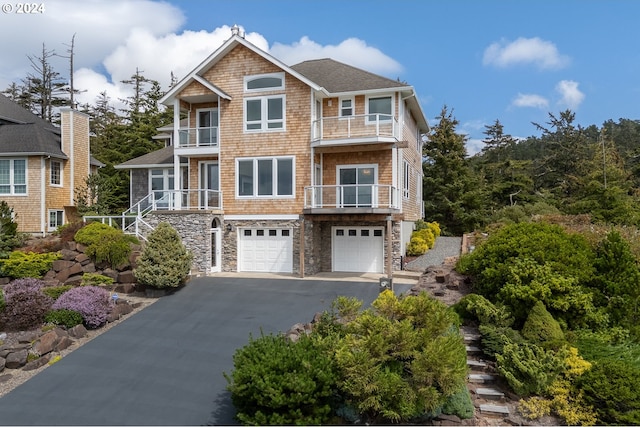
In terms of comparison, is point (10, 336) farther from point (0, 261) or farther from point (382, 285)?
point (382, 285)

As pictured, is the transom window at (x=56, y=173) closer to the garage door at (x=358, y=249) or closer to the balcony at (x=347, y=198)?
the balcony at (x=347, y=198)

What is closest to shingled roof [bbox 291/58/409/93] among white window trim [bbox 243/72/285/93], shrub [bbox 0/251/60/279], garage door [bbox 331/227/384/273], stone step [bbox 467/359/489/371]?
white window trim [bbox 243/72/285/93]

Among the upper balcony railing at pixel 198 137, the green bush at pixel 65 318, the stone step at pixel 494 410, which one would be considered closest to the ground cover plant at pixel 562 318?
the stone step at pixel 494 410

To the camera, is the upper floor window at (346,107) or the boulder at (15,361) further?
the upper floor window at (346,107)

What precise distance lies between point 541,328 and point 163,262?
11.7 m

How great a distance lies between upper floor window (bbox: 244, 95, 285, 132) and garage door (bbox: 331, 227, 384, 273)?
5417 mm

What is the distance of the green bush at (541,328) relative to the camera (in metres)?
8.73

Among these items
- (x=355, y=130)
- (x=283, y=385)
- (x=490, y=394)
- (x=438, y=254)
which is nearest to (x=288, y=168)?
(x=355, y=130)

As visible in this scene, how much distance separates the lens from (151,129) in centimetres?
3509

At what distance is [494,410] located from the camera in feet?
24.2

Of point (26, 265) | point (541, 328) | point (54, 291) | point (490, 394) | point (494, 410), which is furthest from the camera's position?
point (26, 265)

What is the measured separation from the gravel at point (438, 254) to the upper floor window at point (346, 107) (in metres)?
7.35

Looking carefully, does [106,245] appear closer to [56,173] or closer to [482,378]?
[56,173]

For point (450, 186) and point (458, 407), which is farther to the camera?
point (450, 186)
